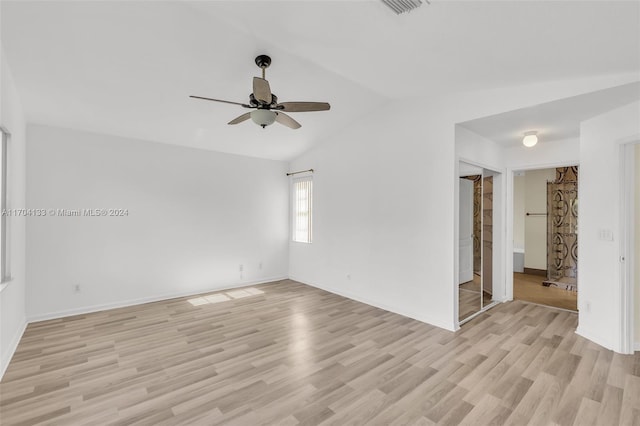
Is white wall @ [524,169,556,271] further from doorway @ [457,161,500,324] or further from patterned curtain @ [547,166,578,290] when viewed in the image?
doorway @ [457,161,500,324]

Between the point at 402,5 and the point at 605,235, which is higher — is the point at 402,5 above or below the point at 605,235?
above

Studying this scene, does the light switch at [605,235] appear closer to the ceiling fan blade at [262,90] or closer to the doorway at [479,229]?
Answer: the doorway at [479,229]

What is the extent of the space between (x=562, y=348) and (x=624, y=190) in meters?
1.76

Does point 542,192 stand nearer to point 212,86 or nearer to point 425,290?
point 425,290

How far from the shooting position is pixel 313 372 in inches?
105

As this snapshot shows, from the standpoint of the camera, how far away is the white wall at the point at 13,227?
266 centimetres

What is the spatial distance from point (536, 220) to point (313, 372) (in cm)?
635

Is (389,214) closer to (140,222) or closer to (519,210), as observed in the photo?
(140,222)

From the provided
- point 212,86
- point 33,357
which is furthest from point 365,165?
point 33,357

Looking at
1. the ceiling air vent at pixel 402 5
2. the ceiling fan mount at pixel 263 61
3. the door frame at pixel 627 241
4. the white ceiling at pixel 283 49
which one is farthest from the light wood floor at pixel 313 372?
the ceiling fan mount at pixel 263 61

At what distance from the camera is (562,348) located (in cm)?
311

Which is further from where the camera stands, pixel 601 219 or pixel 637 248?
pixel 601 219

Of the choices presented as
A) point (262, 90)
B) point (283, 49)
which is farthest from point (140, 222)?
point (283, 49)

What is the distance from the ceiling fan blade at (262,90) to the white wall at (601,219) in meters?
3.55
